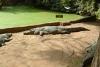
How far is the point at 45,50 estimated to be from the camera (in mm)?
4207

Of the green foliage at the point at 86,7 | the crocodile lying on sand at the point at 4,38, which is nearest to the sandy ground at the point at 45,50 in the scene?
the crocodile lying on sand at the point at 4,38

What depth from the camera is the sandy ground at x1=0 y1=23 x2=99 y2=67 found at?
143 inches

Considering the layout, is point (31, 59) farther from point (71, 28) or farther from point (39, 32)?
point (71, 28)

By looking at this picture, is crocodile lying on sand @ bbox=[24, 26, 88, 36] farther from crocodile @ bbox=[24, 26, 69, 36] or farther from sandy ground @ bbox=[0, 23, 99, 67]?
sandy ground @ bbox=[0, 23, 99, 67]

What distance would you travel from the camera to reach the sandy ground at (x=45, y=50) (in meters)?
3.62

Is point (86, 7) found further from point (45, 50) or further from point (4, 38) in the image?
point (45, 50)

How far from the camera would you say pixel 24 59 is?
3746 millimetres

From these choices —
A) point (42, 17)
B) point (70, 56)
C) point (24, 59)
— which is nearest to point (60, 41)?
point (70, 56)

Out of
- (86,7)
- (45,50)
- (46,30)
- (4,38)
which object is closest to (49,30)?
(46,30)

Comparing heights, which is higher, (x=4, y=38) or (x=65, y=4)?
(x=65, y=4)

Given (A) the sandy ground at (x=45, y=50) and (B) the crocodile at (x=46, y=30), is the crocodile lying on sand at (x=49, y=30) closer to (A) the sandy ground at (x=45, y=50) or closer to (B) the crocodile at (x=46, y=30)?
(B) the crocodile at (x=46, y=30)

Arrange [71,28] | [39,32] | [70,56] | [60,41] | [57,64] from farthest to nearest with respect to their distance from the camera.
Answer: [71,28], [39,32], [60,41], [70,56], [57,64]

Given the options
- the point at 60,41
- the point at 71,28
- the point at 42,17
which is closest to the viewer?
the point at 60,41

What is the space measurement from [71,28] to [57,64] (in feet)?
7.62
